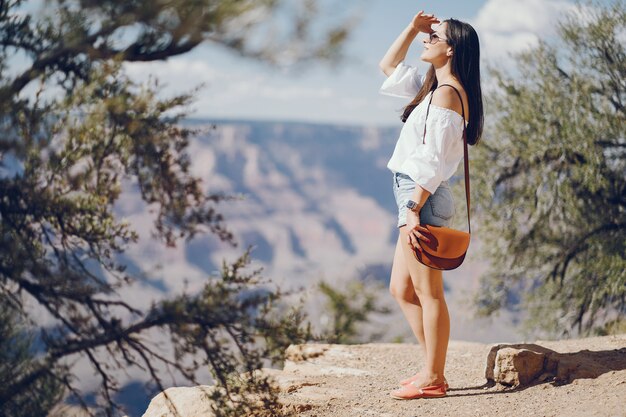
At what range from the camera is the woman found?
4395 mm

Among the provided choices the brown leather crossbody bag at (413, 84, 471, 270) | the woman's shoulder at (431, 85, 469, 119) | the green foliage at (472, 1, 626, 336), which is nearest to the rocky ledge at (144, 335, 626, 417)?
the brown leather crossbody bag at (413, 84, 471, 270)

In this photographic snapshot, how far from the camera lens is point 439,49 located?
460 centimetres

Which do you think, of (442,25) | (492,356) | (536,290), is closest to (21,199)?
(442,25)

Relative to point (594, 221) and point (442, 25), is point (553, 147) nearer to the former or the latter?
point (594, 221)

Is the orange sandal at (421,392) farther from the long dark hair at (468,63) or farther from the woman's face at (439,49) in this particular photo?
the woman's face at (439,49)

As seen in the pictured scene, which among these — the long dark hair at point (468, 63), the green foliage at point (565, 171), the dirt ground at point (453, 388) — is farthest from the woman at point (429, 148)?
the green foliage at point (565, 171)

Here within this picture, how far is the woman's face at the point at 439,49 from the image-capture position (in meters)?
4.59

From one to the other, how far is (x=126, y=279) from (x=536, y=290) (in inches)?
425

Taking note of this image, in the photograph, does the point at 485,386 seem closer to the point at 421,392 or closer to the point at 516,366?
the point at 516,366

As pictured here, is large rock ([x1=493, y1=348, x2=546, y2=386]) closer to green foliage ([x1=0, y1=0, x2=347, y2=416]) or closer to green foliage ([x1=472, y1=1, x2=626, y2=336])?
green foliage ([x1=0, y1=0, x2=347, y2=416])

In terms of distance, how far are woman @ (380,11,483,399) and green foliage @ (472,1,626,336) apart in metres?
6.93

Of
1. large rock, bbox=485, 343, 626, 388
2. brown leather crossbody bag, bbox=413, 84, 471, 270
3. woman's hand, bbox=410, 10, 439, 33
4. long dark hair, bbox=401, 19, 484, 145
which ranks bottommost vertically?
large rock, bbox=485, 343, 626, 388

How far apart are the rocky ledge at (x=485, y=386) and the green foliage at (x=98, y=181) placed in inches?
28.8

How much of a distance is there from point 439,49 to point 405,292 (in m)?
1.57
